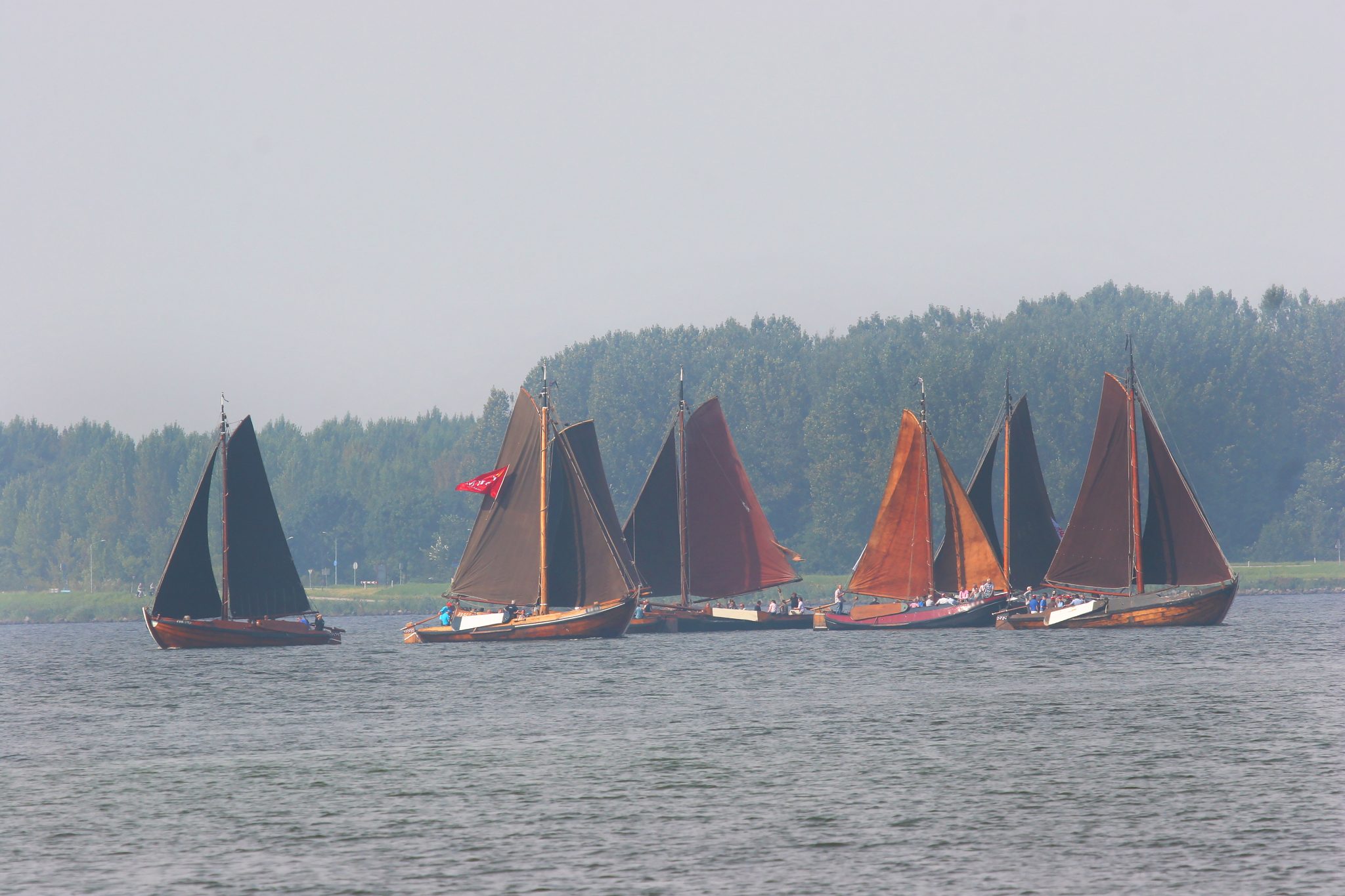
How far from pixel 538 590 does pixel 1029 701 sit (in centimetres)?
3614

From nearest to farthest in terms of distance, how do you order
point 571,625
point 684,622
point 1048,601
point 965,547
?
point 571,625 → point 1048,601 → point 965,547 → point 684,622

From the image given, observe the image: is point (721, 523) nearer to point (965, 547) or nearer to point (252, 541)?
point (965, 547)

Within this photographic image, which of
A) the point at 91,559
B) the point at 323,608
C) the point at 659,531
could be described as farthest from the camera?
the point at 91,559

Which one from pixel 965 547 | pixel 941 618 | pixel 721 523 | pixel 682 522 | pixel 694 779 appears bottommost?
pixel 694 779

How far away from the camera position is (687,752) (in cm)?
4334

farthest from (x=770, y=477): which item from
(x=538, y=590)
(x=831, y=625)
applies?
(x=538, y=590)

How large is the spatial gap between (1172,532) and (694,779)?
1924 inches

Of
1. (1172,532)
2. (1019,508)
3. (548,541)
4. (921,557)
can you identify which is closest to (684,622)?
(921,557)

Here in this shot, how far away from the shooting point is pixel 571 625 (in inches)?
3369

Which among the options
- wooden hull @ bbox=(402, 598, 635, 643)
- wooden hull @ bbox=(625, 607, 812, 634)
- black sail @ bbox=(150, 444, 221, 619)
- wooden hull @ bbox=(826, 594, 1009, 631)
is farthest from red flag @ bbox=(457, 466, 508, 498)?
wooden hull @ bbox=(826, 594, 1009, 631)

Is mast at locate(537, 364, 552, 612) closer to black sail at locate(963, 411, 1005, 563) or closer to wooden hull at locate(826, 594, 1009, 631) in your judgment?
wooden hull at locate(826, 594, 1009, 631)

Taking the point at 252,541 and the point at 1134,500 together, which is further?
the point at 1134,500

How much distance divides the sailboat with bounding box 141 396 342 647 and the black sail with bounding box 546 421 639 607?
1292cm

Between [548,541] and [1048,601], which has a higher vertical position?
[548,541]
